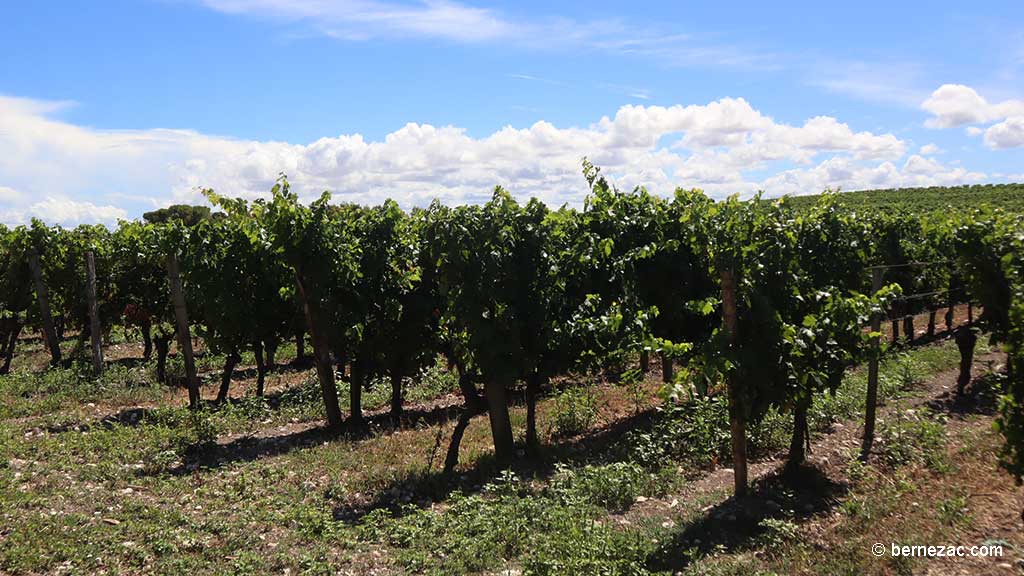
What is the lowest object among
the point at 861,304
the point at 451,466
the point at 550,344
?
the point at 451,466

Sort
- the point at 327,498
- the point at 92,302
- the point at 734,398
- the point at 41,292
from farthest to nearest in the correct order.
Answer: the point at 41,292
the point at 92,302
the point at 327,498
the point at 734,398

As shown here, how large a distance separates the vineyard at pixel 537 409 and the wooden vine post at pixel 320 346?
67mm

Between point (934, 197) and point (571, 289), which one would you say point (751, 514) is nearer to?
point (571, 289)

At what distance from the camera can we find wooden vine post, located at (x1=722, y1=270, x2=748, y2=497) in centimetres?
836

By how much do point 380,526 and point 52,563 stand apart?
11.5ft

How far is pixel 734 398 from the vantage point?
28.3 ft

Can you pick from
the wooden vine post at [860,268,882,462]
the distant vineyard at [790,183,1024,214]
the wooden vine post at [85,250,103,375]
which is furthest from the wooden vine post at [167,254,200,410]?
the distant vineyard at [790,183,1024,214]

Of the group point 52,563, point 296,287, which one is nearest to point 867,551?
point 52,563

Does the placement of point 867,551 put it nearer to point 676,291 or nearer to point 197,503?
point 676,291

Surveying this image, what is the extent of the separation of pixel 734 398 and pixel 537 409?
26.9 feet

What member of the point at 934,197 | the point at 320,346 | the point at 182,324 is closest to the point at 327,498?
the point at 320,346

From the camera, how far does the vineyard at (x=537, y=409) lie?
7.69m

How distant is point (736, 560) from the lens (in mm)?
7051

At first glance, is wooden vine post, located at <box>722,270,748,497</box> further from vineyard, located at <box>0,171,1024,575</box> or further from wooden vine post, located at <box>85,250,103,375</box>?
wooden vine post, located at <box>85,250,103,375</box>
